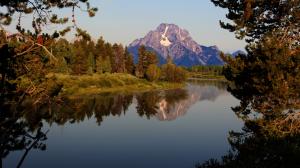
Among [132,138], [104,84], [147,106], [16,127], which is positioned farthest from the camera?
[104,84]

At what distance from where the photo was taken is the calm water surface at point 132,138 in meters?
43.7

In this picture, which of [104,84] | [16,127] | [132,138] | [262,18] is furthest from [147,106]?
[16,127]

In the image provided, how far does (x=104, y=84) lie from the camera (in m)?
136

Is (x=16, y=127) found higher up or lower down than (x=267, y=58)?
lower down

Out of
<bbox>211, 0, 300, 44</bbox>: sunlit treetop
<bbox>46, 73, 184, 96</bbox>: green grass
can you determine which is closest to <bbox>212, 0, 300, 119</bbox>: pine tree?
<bbox>211, 0, 300, 44</bbox>: sunlit treetop

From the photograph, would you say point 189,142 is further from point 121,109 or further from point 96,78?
point 96,78

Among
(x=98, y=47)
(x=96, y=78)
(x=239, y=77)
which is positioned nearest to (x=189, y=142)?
(x=239, y=77)

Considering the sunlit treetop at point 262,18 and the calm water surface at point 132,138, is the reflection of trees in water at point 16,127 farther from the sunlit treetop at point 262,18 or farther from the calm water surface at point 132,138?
the sunlit treetop at point 262,18

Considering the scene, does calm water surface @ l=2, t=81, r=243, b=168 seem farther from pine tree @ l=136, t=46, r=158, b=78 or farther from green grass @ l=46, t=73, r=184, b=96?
pine tree @ l=136, t=46, r=158, b=78

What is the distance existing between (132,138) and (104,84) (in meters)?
80.2

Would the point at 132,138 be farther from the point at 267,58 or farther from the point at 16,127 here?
the point at 16,127

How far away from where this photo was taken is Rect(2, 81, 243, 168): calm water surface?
4372cm

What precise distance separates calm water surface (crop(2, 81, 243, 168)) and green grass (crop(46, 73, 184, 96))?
93.1 feet

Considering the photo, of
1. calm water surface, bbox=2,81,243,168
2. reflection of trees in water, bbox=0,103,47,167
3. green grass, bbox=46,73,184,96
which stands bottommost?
calm water surface, bbox=2,81,243,168
